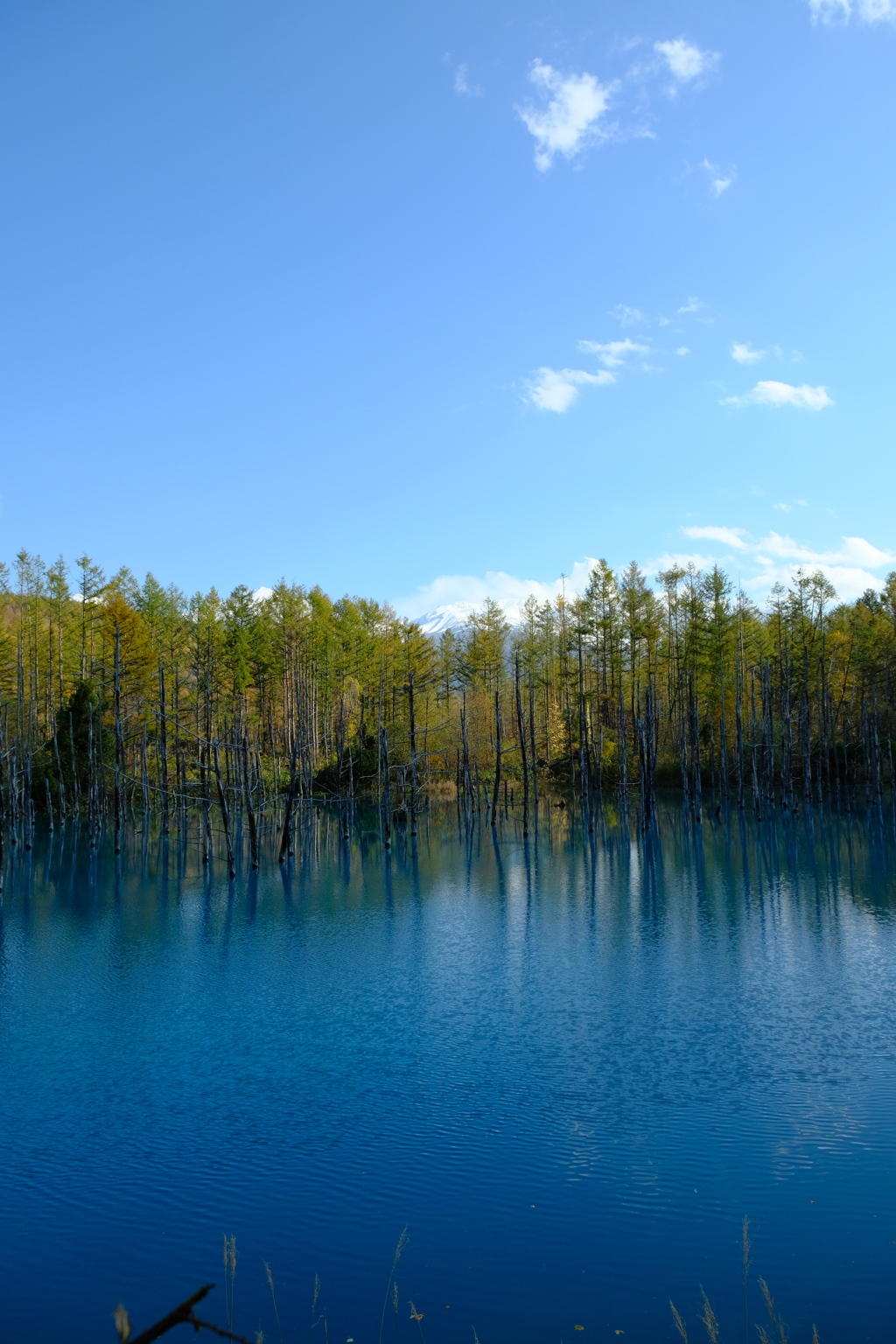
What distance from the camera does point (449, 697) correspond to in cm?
6706

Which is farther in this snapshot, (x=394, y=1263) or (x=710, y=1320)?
(x=394, y=1263)

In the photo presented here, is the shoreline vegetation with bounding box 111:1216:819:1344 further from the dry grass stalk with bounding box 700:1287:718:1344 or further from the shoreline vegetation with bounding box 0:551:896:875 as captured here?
the shoreline vegetation with bounding box 0:551:896:875

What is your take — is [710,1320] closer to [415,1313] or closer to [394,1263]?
[415,1313]


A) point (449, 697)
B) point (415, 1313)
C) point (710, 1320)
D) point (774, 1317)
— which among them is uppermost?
point (449, 697)

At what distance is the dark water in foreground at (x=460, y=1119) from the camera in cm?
771

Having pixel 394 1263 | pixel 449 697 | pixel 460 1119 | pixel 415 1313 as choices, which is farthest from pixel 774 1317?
pixel 449 697

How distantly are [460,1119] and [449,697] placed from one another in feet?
185

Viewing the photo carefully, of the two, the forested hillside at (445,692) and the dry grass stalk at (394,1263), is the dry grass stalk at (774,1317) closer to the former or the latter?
the dry grass stalk at (394,1263)

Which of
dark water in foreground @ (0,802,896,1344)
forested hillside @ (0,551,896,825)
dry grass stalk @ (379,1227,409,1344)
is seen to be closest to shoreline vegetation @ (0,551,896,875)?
forested hillside @ (0,551,896,825)

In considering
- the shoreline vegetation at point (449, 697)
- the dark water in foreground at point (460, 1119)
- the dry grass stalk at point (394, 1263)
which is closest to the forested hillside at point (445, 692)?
the shoreline vegetation at point (449, 697)

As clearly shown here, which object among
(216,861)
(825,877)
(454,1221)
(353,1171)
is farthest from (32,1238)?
(216,861)

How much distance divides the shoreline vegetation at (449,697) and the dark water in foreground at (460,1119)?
Result: 79.3ft

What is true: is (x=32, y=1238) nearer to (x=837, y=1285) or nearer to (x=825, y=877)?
(x=837, y=1285)

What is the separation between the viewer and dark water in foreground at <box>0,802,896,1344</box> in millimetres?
7711
